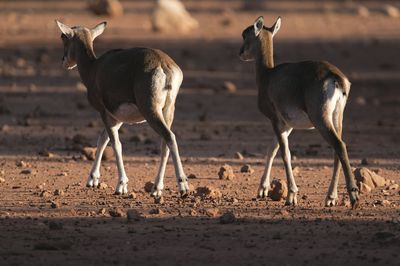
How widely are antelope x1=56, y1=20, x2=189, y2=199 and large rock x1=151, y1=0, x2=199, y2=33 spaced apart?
2474 centimetres

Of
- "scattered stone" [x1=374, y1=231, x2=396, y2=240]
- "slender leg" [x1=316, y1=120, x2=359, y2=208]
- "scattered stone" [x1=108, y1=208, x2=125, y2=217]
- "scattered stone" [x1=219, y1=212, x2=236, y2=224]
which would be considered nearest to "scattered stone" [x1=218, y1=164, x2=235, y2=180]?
"slender leg" [x1=316, y1=120, x2=359, y2=208]

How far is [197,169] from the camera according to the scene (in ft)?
52.7

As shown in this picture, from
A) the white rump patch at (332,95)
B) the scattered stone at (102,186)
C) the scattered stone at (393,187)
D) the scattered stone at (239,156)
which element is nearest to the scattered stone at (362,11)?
the scattered stone at (239,156)

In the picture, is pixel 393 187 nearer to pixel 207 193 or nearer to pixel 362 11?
pixel 207 193

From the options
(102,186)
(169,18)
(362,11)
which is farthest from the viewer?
(362,11)

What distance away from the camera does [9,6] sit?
5281cm

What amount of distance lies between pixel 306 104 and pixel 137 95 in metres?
1.92

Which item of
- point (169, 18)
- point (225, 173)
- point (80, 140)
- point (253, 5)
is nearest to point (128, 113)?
point (225, 173)

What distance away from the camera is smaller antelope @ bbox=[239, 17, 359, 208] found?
12.2 m

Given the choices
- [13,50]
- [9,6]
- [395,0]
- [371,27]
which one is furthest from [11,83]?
[395,0]

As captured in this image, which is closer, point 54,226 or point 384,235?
point 384,235

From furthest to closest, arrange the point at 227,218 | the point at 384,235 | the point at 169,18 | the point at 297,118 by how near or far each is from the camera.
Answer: the point at 169,18 → the point at 297,118 → the point at 227,218 → the point at 384,235

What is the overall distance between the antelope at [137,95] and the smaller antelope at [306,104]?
105 centimetres

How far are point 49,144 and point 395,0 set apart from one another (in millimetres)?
41079
